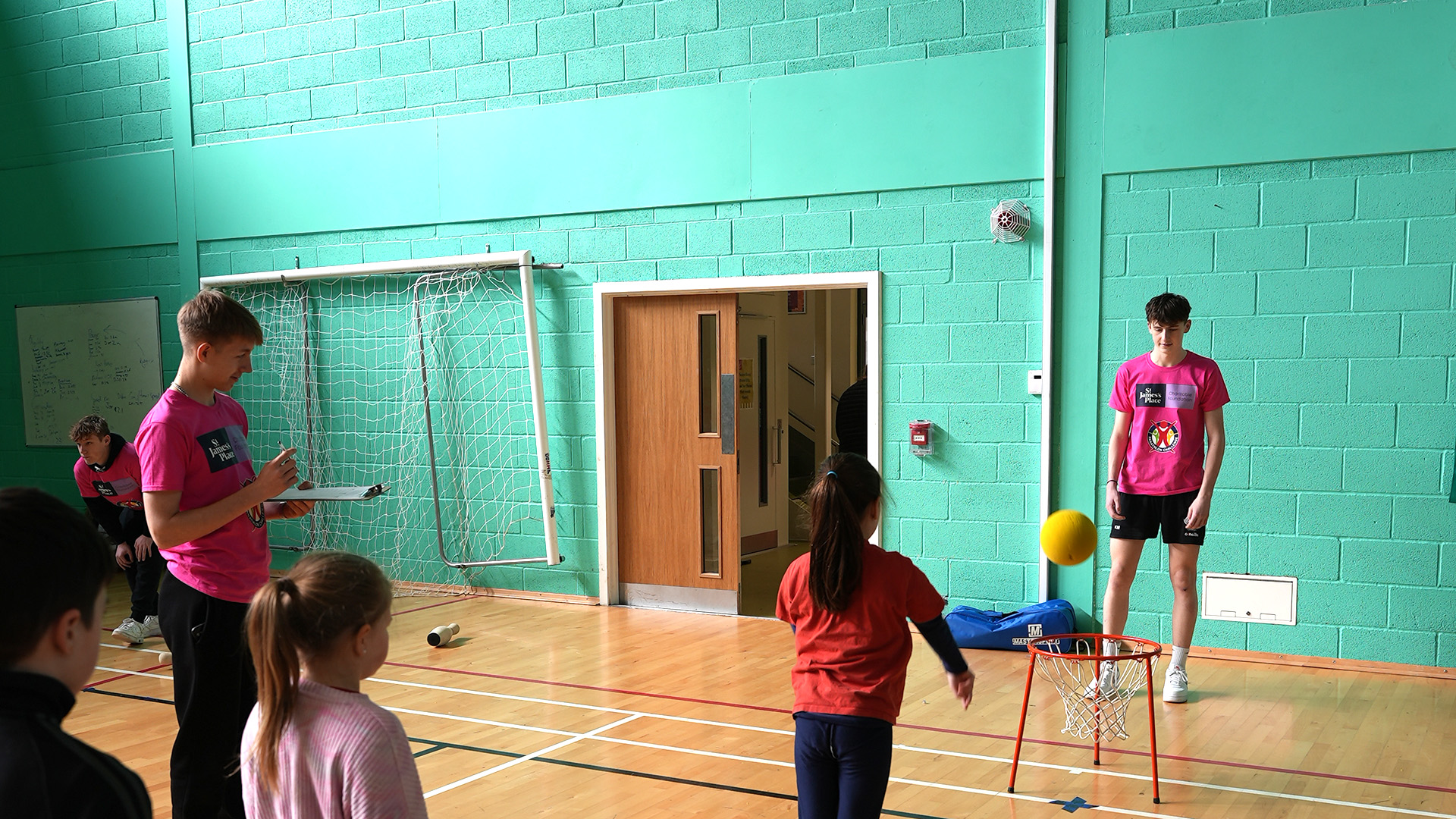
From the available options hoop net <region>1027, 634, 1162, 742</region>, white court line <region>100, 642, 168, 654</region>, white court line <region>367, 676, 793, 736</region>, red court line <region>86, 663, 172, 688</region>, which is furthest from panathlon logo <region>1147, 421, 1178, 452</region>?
white court line <region>100, 642, 168, 654</region>

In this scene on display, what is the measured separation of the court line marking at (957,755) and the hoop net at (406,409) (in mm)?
2215

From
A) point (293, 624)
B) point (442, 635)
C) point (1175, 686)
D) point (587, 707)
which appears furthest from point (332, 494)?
point (1175, 686)

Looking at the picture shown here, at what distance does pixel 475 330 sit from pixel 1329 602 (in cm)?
511

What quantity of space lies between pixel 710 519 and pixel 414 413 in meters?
2.20

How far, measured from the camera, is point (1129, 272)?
5.55m

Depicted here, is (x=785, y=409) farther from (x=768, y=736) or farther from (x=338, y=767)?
(x=338, y=767)

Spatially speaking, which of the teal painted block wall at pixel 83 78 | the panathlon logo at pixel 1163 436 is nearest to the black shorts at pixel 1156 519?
the panathlon logo at pixel 1163 436

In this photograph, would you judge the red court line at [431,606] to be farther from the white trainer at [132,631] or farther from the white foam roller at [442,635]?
the white trainer at [132,631]

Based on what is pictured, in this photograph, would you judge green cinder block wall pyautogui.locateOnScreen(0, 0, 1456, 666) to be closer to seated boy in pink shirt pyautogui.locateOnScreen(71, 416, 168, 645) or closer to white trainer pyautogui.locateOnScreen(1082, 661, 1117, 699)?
white trainer pyautogui.locateOnScreen(1082, 661, 1117, 699)

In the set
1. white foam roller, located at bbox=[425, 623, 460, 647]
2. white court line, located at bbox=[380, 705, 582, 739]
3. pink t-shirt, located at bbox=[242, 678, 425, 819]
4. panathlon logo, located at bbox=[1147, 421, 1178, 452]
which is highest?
panathlon logo, located at bbox=[1147, 421, 1178, 452]

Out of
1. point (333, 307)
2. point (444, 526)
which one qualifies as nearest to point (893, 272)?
point (444, 526)

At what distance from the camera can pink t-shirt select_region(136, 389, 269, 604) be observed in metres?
2.59

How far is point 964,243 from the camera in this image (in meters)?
5.91

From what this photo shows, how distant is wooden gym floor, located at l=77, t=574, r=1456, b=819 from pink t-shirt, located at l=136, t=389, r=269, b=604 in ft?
3.88
